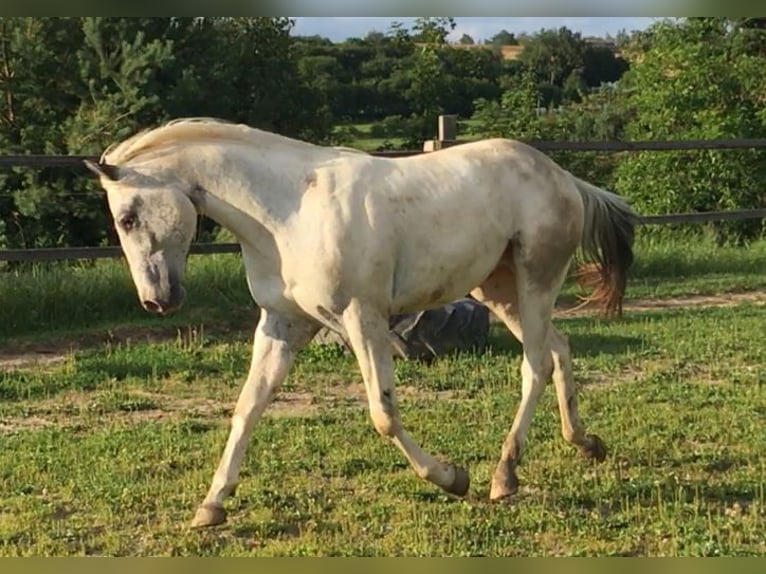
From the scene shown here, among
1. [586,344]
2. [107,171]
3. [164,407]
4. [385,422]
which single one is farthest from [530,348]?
[586,344]

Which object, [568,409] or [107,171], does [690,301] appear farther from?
[107,171]

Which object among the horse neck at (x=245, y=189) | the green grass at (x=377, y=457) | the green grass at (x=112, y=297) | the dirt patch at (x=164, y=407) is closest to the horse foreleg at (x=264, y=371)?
the green grass at (x=377, y=457)

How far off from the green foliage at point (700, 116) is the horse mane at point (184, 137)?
12.9 metres

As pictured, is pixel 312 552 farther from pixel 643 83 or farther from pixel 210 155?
pixel 643 83

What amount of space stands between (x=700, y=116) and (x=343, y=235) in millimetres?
14437

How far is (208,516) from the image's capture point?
439cm

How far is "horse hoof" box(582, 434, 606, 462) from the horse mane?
2.11 metres

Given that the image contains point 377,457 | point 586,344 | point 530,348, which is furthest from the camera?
point 586,344

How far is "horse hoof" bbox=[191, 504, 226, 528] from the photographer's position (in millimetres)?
4379

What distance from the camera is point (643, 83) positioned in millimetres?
18328

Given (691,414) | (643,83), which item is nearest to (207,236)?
(643,83)

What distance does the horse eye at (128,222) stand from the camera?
423 cm

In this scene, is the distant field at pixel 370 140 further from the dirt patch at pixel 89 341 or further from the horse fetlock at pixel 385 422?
the horse fetlock at pixel 385 422

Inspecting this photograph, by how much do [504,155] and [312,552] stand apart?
2135 mm
